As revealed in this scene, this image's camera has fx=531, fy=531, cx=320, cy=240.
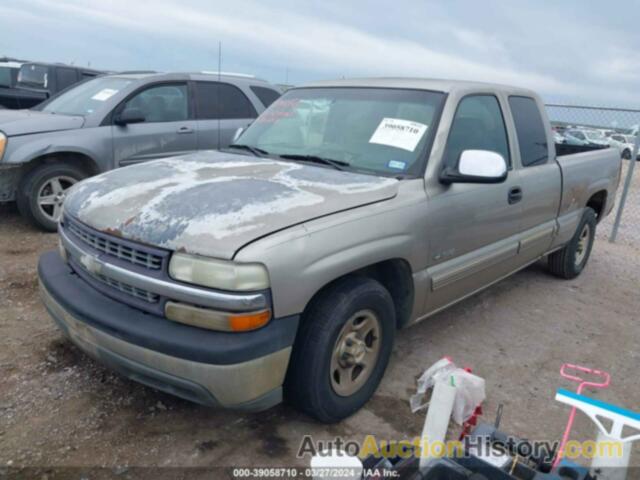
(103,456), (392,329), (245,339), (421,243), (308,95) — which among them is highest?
(308,95)

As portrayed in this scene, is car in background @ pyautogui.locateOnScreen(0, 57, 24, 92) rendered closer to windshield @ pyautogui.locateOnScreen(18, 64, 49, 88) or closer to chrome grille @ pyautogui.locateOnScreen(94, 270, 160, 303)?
windshield @ pyautogui.locateOnScreen(18, 64, 49, 88)

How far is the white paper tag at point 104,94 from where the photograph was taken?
19.8 ft

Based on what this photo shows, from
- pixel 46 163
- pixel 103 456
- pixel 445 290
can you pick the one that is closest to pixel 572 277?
pixel 445 290

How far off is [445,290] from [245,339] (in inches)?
62.5

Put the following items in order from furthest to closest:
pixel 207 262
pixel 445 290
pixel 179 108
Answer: pixel 179 108 < pixel 445 290 < pixel 207 262

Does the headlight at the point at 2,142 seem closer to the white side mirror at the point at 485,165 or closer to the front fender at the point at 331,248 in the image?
the front fender at the point at 331,248

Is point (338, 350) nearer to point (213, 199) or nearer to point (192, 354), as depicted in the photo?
point (192, 354)

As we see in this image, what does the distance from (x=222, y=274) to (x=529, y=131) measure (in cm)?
306

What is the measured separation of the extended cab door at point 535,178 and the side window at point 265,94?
3.72 m

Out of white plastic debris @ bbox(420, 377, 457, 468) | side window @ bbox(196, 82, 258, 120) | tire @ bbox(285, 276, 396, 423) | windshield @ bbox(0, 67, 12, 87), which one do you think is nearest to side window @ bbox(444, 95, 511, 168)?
tire @ bbox(285, 276, 396, 423)

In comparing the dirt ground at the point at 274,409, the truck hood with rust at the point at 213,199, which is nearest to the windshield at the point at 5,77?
the dirt ground at the point at 274,409

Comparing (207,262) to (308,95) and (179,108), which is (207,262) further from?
(179,108)

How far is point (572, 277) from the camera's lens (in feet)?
18.0

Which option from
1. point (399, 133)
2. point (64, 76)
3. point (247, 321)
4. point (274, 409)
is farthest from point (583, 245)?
point (64, 76)
